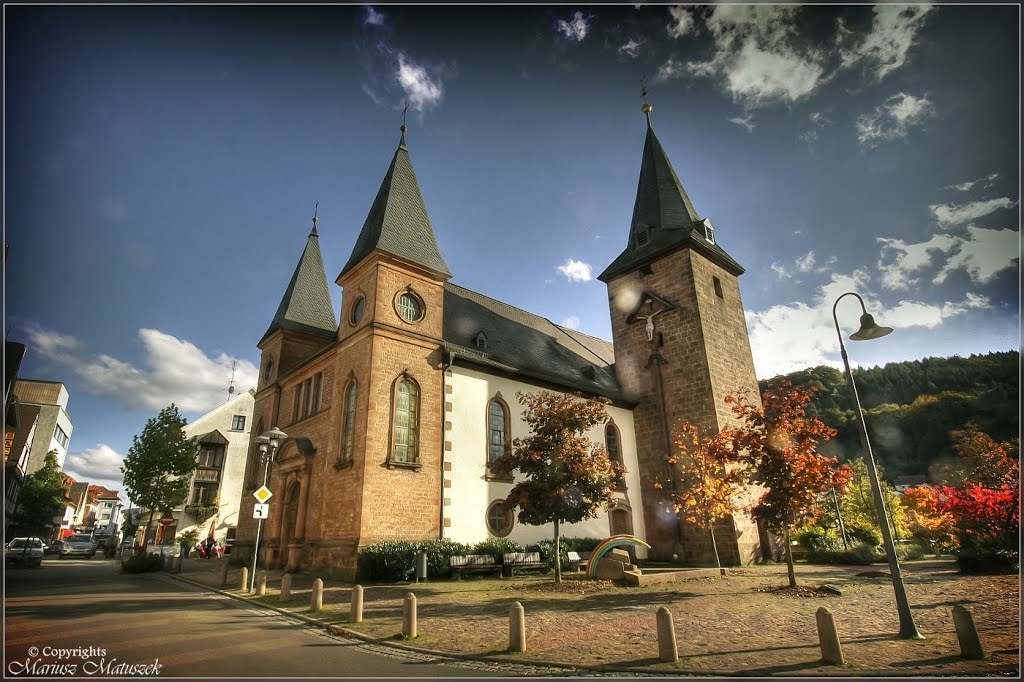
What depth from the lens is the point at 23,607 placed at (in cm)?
1135

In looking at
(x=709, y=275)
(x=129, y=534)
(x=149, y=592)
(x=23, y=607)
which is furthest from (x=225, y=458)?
(x=709, y=275)

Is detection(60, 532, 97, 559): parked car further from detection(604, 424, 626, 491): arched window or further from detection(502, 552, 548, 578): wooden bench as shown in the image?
detection(604, 424, 626, 491): arched window

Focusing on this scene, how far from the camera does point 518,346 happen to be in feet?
80.4

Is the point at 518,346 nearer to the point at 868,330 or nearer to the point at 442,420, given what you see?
the point at 442,420

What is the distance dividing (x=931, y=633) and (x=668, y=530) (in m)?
15.4

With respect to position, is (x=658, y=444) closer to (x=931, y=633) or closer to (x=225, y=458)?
(x=931, y=633)

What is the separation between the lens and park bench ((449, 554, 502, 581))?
16.5 meters

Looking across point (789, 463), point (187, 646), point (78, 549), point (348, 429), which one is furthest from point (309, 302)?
point (78, 549)

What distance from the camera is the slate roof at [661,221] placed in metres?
26.2

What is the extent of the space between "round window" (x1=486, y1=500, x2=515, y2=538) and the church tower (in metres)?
7.99

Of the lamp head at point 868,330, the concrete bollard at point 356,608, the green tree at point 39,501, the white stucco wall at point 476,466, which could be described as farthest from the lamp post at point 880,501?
the green tree at point 39,501

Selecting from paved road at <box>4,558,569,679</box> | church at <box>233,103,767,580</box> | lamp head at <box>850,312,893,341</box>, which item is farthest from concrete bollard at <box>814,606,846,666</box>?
church at <box>233,103,767,580</box>

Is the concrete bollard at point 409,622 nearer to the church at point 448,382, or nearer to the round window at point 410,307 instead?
the church at point 448,382

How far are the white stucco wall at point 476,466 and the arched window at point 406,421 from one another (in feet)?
4.16
